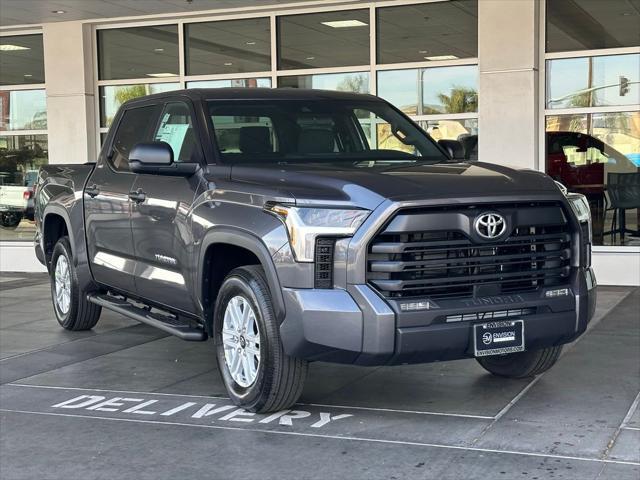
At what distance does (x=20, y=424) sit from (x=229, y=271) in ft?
4.91

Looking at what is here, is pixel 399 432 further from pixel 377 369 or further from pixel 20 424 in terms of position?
pixel 20 424

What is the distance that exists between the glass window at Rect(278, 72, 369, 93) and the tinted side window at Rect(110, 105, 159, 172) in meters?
5.32

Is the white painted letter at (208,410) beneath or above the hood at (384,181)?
beneath

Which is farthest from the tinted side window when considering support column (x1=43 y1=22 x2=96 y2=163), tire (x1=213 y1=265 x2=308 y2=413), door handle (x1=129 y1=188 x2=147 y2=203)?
support column (x1=43 y1=22 x2=96 y2=163)

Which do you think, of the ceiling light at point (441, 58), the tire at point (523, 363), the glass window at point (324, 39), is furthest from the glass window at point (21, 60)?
the tire at point (523, 363)

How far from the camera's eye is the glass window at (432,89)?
1183cm

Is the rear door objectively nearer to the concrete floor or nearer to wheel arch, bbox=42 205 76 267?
the concrete floor

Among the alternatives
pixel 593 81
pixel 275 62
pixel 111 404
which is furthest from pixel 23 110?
pixel 111 404

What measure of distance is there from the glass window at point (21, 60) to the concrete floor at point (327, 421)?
7.41m

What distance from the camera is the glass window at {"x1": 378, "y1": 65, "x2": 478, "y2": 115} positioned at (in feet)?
38.8

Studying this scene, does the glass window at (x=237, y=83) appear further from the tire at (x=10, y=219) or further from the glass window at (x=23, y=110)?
the tire at (x=10, y=219)

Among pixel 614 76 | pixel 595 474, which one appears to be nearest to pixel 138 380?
pixel 595 474

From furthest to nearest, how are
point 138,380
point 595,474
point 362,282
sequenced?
1. point 138,380
2. point 362,282
3. point 595,474

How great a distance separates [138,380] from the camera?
654 centimetres
